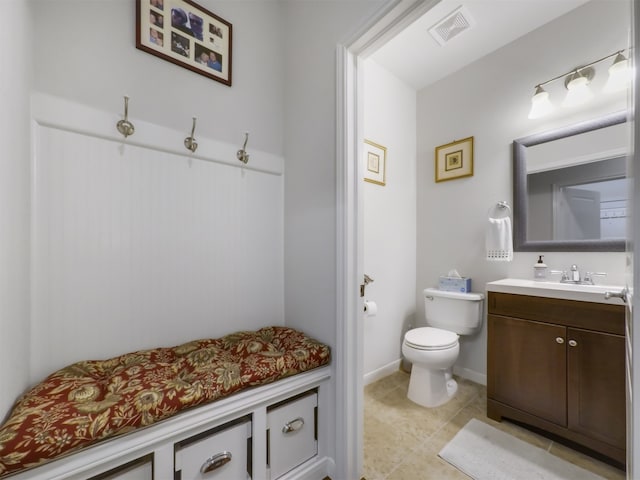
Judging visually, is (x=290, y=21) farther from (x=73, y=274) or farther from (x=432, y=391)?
(x=432, y=391)

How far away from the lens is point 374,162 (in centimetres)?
226

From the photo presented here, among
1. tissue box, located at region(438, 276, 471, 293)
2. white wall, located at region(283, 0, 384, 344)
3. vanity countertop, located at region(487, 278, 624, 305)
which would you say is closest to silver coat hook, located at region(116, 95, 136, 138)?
white wall, located at region(283, 0, 384, 344)

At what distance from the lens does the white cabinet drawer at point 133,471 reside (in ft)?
2.80

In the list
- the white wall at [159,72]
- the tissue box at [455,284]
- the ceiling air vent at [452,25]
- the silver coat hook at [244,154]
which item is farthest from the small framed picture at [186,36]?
the tissue box at [455,284]

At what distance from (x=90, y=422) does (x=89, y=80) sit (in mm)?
1314

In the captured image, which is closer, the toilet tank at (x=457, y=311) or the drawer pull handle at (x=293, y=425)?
the drawer pull handle at (x=293, y=425)

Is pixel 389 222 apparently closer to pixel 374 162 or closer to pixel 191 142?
pixel 374 162

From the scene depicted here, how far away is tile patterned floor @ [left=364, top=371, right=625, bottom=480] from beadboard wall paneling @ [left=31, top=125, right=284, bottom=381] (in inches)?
36.7

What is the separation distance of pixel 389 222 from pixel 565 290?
48.9 inches

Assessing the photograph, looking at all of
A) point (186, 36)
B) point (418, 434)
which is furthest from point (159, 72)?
point (418, 434)

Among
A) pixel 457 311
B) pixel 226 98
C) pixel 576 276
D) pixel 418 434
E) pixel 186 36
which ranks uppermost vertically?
pixel 186 36

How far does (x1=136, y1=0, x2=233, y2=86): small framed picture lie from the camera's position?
1.30 m

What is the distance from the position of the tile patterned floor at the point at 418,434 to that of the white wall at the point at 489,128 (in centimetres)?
48

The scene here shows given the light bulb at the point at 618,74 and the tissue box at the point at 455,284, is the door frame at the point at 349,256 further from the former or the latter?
the light bulb at the point at 618,74
